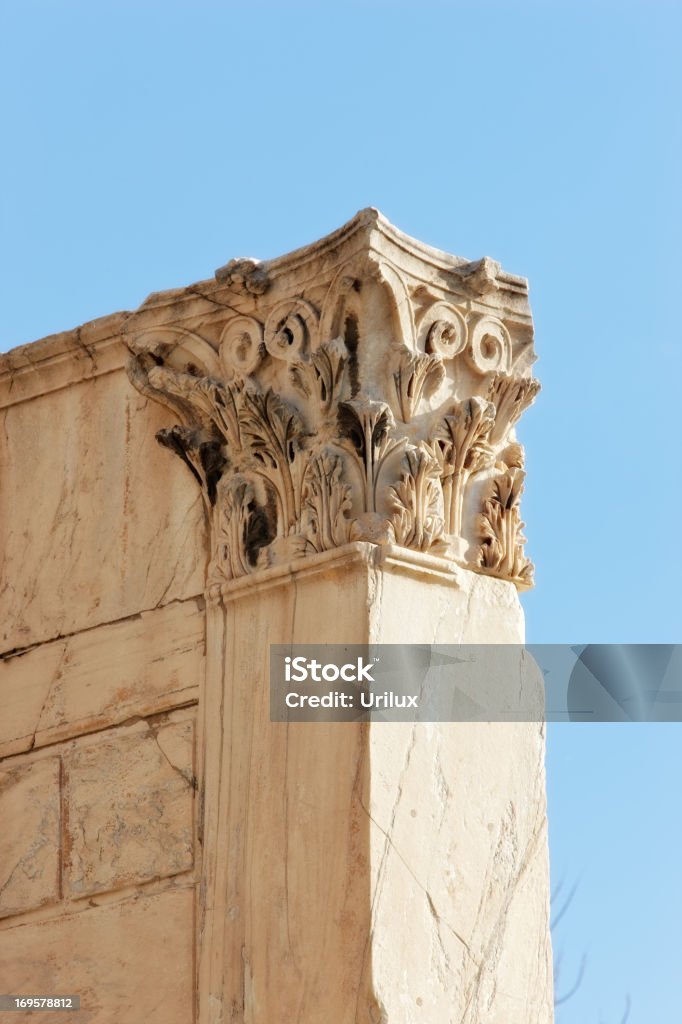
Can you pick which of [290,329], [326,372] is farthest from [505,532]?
[290,329]

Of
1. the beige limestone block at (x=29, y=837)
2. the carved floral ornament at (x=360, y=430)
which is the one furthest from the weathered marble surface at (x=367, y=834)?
the beige limestone block at (x=29, y=837)

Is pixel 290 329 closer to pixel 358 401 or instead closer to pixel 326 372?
pixel 326 372

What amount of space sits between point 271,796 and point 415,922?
0.61 metres

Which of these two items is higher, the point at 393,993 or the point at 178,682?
the point at 178,682

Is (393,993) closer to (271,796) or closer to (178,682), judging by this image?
(271,796)

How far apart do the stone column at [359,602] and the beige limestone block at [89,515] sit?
17 centimetres

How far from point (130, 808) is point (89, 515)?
117cm

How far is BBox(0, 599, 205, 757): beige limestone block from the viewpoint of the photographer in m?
6.80

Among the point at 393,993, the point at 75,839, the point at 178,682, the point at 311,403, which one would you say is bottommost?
the point at 393,993

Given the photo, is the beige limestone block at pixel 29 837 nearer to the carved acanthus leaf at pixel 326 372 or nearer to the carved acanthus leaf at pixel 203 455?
the carved acanthus leaf at pixel 203 455

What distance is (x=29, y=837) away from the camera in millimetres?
7004

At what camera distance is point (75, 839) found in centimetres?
685

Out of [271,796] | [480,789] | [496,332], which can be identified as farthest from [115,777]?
[496,332]

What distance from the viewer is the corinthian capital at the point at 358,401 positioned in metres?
6.50
